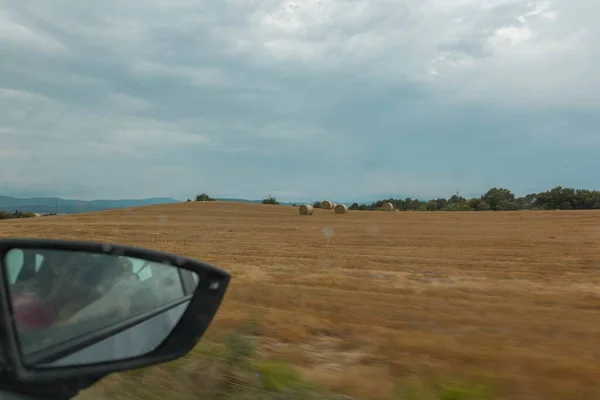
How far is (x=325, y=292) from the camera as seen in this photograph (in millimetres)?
8641

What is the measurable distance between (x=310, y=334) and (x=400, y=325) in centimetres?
98

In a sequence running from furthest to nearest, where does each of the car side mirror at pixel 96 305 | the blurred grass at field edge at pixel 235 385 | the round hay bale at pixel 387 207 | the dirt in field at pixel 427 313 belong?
the round hay bale at pixel 387 207
the dirt in field at pixel 427 313
the blurred grass at field edge at pixel 235 385
the car side mirror at pixel 96 305

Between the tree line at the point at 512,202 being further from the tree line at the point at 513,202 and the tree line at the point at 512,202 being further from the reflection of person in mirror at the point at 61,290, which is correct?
the reflection of person in mirror at the point at 61,290

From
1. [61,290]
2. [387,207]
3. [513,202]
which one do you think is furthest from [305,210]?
[61,290]

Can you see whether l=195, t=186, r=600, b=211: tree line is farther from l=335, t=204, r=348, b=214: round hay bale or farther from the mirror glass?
the mirror glass

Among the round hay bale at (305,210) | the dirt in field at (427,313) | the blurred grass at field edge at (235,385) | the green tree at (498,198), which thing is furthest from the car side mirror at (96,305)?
the green tree at (498,198)

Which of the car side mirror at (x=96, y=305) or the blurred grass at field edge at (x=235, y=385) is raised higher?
the car side mirror at (x=96, y=305)

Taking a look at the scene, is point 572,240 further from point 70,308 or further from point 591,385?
point 70,308

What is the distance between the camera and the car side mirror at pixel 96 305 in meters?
2.10

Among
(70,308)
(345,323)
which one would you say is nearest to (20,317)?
(70,308)

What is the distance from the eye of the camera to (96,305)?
2506 millimetres

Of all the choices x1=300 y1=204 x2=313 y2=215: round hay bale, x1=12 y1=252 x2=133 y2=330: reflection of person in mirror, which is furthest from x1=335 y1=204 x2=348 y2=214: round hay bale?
x1=12 y1=252 x2=133 y2=330: reflection of person in mirror

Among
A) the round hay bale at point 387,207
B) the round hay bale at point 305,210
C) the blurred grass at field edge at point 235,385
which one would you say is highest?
the round hay bale at point 387,207

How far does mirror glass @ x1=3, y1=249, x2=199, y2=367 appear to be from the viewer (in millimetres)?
2162
